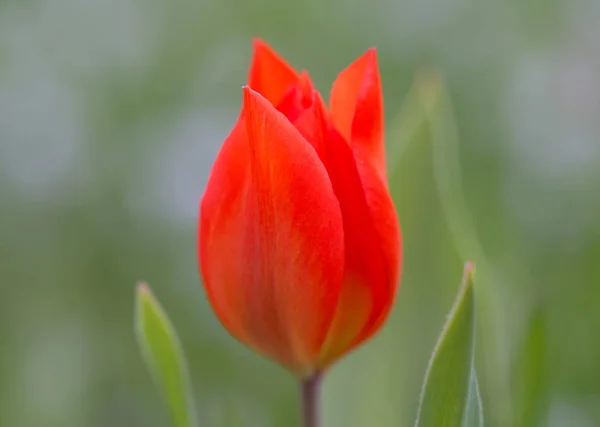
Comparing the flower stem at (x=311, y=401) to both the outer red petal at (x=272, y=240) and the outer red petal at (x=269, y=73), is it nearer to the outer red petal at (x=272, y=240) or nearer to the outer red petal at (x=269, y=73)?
the outer red petal at (x=272, y=240)

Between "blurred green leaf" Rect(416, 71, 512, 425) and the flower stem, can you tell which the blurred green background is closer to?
"blurred green leaf" Rect(416, 71, 512, 425)

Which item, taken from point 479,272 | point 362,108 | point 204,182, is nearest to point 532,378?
point 479,272

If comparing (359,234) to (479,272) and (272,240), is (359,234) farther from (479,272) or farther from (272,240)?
(479,272)

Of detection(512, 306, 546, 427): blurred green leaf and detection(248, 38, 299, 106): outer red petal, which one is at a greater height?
detection(248, 38, 299, 106): outer red petal

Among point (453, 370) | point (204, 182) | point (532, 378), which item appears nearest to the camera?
point (453, 370)

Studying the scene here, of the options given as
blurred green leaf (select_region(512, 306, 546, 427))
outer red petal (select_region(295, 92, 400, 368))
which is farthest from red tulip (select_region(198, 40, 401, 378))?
blurred green leaf (select_region(512, 306, 546, 427))
